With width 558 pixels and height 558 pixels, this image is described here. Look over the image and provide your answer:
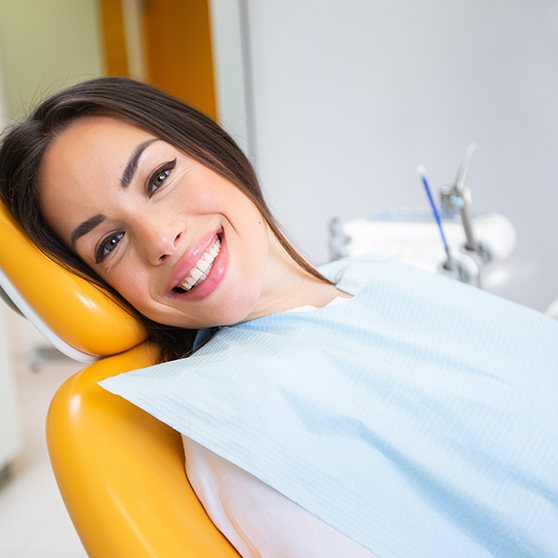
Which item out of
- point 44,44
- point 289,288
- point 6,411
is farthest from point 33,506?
point 44,44

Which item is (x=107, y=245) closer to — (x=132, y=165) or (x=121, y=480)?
(x=132, y=165)

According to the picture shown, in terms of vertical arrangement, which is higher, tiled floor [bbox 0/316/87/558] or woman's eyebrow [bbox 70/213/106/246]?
woman's eyebrow [bbox 70/213/106/246]

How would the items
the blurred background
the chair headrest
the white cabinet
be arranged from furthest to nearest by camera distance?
the blurred background
the white cabinet
the chair headrest

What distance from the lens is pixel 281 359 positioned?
77cm

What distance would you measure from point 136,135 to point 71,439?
1.30 feet

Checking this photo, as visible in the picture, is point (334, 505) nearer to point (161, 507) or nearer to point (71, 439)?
point (161, 507)

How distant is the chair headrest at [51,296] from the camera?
0.79m

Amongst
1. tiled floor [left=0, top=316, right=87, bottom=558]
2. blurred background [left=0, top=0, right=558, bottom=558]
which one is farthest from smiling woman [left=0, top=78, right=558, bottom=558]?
blurred background [left=0, top=0, right=558, bottom=558]

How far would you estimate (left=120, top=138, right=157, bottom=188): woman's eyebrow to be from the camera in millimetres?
813

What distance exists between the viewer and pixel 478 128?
8.26 ft

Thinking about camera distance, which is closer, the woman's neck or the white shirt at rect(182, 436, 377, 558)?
the white shirt at rect(182, 436, 377, 558)

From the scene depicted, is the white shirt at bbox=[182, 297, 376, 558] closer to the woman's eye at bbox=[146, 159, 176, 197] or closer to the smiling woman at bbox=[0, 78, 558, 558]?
the smiling woman at bbox=[0, 78, 558, 558]

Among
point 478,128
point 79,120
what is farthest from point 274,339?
point 478,128

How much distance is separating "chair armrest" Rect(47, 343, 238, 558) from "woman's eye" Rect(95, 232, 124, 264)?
150 millimetres
